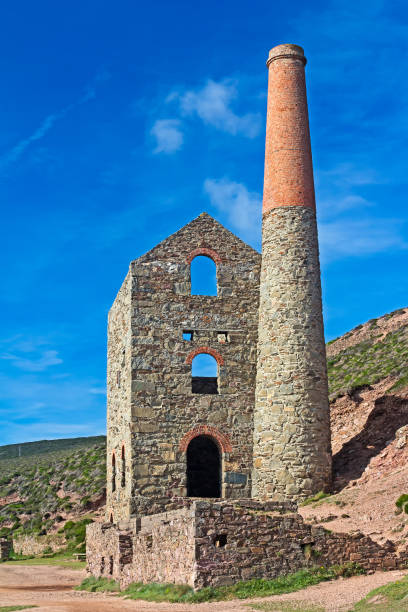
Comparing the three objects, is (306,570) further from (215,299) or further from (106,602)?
(215,299)

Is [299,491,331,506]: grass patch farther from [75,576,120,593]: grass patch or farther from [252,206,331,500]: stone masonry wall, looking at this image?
[75,576,120,593]: grass patch

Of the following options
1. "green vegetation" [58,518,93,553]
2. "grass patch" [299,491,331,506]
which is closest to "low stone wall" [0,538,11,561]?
"green vegetation" [58,518,93,553]

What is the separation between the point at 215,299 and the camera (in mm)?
A: 25594

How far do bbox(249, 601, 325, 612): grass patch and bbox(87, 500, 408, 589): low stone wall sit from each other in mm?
1485

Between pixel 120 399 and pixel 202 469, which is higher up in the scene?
pixel 120 399

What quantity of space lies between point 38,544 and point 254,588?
2609 cm

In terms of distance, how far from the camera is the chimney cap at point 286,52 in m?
25.8

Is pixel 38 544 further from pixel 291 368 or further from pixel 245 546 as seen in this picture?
pixel 245 546

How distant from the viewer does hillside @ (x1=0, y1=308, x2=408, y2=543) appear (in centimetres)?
2034

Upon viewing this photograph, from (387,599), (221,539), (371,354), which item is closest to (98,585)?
(221,539)

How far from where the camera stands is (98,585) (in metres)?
21.9

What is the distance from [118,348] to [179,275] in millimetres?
3545

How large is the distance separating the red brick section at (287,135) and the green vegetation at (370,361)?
1222cm

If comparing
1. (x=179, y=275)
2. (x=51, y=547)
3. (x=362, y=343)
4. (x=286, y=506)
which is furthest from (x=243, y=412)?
(x=362, y=343)
